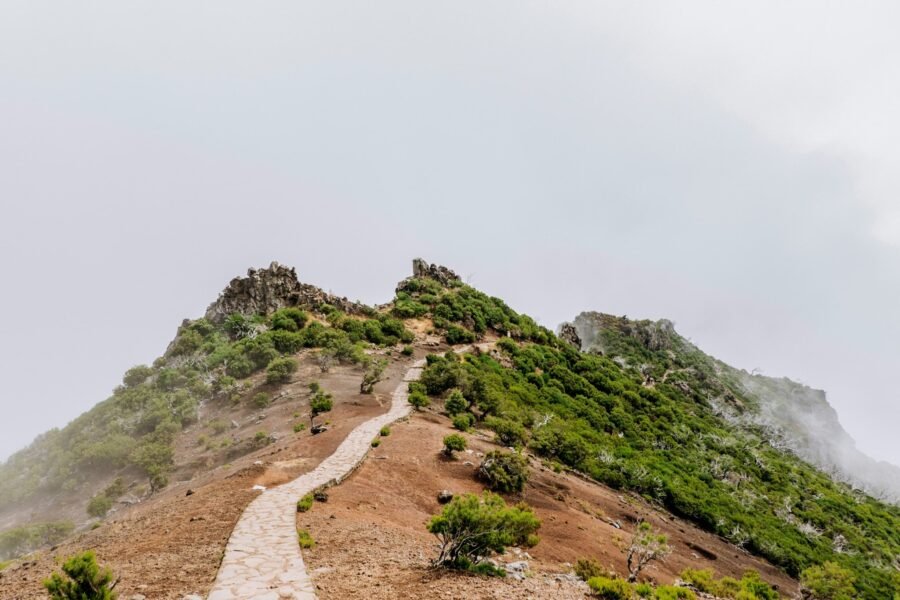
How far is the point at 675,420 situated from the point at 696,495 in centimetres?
1911

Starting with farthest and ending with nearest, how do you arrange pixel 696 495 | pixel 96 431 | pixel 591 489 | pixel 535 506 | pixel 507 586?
pixel 96 431, pixel 696 495, pixel 591 489, pixel 535 506, pixel 507 586

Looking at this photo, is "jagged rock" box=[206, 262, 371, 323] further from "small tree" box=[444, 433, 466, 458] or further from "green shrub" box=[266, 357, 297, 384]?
"small tree" box=[444, 433, 466, 458]

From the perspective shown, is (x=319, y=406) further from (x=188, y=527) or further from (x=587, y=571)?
(x=587, y=571)

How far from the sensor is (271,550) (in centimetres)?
918

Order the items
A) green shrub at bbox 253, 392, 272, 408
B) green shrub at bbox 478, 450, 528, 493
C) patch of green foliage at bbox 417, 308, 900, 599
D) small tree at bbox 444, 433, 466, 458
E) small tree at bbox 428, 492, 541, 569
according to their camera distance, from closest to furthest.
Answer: small tree at bbox 428, 492, 541, 569
green shrub at bbox 478, 450, 528, 493
small tree at bbox 444, 433, 466, 458
patch of green foliage at bbox 417, 308, 900, 599
green shrub at bbox 253, 392, 272, 408

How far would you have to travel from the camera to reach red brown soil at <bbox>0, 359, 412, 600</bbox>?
8.23 m

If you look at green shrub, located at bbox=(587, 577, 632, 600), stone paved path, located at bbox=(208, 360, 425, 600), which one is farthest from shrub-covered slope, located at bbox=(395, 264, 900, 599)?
green shrub, located at bbox=(587, 577, 632, 600)

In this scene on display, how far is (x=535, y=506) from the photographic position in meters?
17.6

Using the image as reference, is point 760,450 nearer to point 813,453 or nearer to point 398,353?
point 813,453

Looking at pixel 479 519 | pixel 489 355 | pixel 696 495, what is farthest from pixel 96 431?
pixel 696 495

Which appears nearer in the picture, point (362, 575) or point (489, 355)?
point (362, 575)

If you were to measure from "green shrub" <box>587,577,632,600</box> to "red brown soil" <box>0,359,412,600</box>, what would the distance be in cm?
709

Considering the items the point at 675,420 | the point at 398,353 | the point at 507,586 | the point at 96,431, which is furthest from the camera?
the point at 675,420

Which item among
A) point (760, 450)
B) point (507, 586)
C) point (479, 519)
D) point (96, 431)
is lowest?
point (96, 431)
